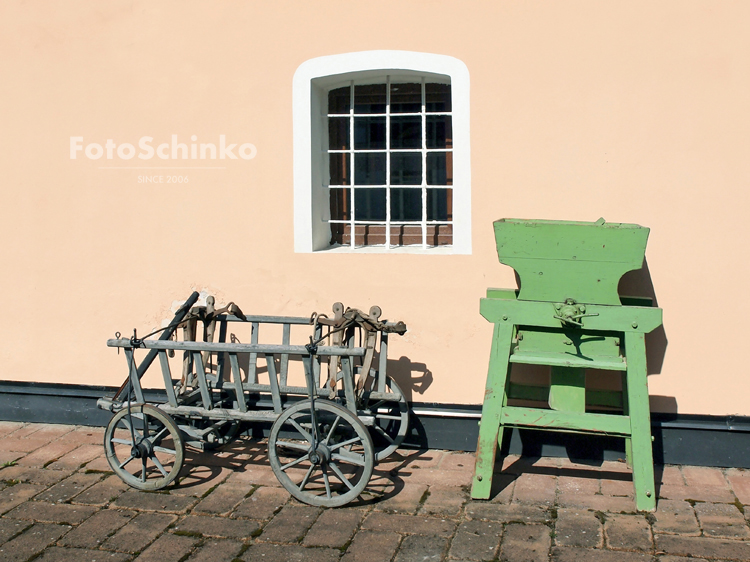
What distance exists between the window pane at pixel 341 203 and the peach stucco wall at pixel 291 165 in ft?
1.49

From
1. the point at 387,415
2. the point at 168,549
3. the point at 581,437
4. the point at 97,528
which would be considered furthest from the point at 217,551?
the point at 581,437

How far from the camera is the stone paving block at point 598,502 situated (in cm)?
458

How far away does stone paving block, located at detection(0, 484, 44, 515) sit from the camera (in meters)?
4.72

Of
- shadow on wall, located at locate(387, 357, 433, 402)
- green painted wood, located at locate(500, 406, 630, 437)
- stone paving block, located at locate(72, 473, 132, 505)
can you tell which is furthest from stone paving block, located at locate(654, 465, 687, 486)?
stone paving block, located at locate(72, 473, 132, 505)

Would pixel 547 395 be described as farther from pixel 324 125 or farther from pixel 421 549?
pixel 324 125

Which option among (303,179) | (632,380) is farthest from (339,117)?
(632,380)

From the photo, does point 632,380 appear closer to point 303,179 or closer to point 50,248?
point 303,179

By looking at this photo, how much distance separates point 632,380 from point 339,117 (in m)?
2.94

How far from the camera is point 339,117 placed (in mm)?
5863

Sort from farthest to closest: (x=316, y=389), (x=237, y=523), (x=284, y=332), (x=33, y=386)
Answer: (x=33, y=386)
(x=284, y=332)
(x=316, y=389)
(x=237, y=523)

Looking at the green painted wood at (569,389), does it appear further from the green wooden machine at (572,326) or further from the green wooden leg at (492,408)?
the green wooden leg at (492,408)

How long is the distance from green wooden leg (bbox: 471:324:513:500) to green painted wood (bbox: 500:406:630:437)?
0.07 metres

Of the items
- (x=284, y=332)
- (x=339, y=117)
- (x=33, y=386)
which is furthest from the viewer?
(x=33, y=386)

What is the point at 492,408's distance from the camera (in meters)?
4.65
